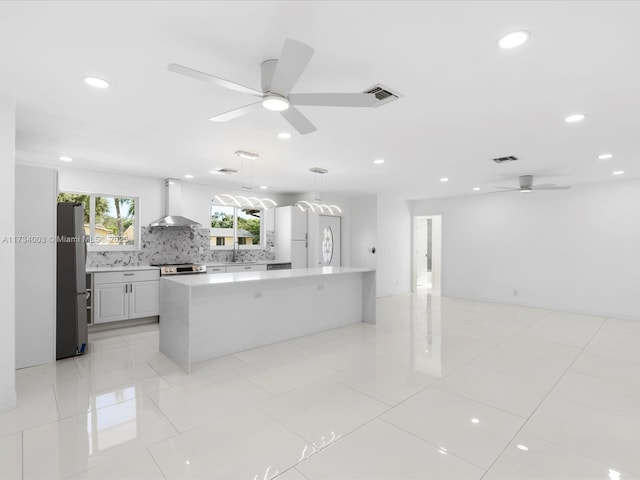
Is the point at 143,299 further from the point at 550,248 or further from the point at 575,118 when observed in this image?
the point at 550,248

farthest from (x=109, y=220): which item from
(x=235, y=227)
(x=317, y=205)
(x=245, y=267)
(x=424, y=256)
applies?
(x=424, y=256)

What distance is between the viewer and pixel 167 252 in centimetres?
619

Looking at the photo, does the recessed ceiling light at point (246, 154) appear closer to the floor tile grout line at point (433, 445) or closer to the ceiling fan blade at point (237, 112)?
the ceiling fan blade at point (237, 112)

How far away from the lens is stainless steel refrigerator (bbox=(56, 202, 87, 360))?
3.77m

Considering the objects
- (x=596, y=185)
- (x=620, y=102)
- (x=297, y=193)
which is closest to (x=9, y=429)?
(x=620, y=102)

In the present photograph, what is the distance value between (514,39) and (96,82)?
2.83m

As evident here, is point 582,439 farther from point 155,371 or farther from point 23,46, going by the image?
point 23,46

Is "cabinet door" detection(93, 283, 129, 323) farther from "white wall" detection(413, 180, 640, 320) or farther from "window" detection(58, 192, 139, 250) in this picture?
"white wall" detection(413, 180, 640, 320)

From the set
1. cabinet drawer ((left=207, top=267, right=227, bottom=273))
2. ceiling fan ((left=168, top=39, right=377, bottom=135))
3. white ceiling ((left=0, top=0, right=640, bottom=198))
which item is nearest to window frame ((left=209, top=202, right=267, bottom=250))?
cabinet drawer ((left=207, top=267, right=227, bottom=273))

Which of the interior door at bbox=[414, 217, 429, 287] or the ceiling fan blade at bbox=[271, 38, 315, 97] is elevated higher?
the ceiling fan blade at bbox=[271, 38, 315, 97]

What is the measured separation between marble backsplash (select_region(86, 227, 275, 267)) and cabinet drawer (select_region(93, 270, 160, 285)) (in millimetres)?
653

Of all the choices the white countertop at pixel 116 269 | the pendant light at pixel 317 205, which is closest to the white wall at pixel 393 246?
the pendant light at pixel 317 205

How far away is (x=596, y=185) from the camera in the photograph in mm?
6141

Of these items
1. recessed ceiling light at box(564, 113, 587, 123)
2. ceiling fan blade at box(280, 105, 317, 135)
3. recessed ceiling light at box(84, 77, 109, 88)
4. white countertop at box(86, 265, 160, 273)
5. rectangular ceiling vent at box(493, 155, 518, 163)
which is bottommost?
white countertop at box(86, 265, 160, 273)
